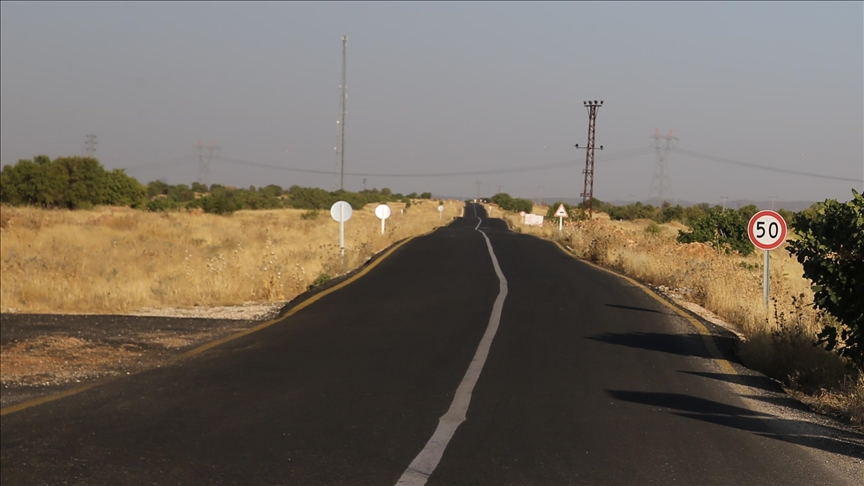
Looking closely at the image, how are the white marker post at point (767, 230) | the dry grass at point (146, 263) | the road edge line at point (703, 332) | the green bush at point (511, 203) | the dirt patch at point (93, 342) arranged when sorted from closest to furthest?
the dirt patch at point (93, 342)
the road edge line at point (703, 332)
the white marker post at point (767, 230)
the dry grass at point (146, 263)
the green bush at point (511, 203)

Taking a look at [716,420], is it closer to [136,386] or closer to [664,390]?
[664,390]

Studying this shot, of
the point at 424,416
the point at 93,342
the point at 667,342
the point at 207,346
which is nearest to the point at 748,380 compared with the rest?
the point at 667,342

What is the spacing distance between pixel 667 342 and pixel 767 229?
429 centimetres

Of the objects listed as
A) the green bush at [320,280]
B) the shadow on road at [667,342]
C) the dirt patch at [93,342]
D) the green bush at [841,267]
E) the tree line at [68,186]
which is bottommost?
the dirt patch at [93,342]

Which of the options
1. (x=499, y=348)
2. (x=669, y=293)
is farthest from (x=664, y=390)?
(x=669, y=293)

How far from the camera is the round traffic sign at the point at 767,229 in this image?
1567 cm

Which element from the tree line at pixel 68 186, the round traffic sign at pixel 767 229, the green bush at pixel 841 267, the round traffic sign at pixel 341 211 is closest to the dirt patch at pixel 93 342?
the round traffic sign at pixel 341 211

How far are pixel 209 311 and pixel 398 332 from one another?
4.98 meters

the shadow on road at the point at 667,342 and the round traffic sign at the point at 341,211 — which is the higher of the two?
the round traffic sign at the point at 341,211

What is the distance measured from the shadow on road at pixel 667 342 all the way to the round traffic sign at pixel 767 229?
3142mm

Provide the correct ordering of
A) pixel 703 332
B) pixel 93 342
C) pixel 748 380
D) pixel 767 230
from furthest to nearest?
pixel 767 230 → pixel 703 332 → pixel 93 342 → pixel 748 380

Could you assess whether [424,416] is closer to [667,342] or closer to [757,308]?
[667,342]

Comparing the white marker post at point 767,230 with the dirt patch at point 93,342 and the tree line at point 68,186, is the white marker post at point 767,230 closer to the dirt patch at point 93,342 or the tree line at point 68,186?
the dirt patch at point 93,342

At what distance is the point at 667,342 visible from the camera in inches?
507
